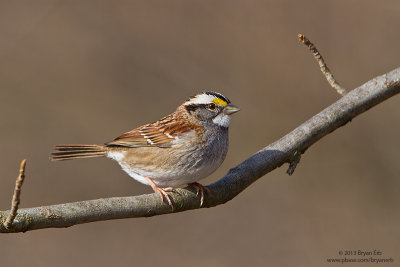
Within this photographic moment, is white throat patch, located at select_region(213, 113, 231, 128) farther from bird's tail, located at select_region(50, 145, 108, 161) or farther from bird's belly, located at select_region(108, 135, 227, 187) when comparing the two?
bird's tail, located at select_region(50, 145, 108, 161)

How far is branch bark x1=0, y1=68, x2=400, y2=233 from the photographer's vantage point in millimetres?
3154

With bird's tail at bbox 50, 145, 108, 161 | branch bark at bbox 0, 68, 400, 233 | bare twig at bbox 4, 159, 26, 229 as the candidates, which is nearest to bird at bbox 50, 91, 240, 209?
bird's tail at bbox 50, 145, 108, 161

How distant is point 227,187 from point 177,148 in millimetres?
623

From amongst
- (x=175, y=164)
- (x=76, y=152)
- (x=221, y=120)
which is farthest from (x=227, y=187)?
(x=76, y=152)

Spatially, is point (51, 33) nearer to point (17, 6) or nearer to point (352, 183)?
point (17, 6)

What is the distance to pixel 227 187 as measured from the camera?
4113 mm

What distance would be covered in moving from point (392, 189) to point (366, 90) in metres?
4.57

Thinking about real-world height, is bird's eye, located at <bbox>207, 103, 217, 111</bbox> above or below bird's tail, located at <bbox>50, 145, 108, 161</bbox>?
above

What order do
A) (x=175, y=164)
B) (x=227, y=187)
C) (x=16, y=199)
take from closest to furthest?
1. (x=16, y=199)
2. (x=227, y=187)
3. (x=175, y=164)

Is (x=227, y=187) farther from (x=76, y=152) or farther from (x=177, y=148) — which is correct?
(x=76, y=152)

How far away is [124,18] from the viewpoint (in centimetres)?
1034

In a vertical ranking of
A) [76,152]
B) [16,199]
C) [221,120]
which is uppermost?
[221,120]

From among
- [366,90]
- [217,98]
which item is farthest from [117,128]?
[366,90]

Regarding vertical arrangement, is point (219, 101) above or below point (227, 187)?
above
